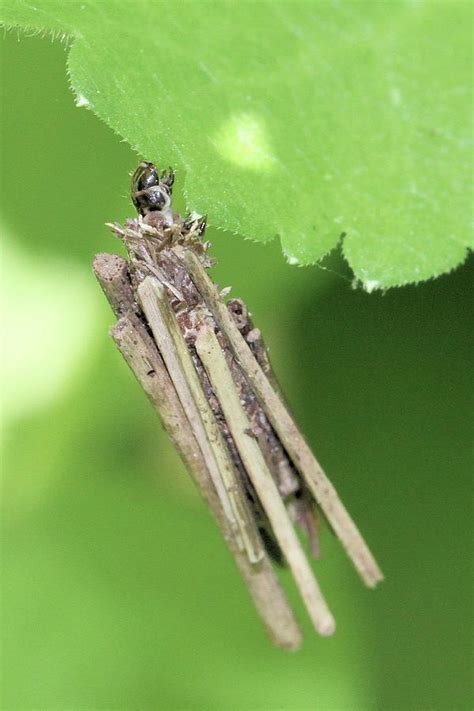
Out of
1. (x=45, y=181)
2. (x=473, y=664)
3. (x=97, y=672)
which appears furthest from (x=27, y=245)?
(x=473, y=664)

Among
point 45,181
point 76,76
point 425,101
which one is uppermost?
point 76,76

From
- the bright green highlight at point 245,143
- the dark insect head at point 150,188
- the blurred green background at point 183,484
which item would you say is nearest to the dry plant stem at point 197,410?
the dark insect head at point 150,188

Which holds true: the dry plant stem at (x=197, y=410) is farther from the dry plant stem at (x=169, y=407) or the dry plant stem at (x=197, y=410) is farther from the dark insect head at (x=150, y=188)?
the dark insect head at (x=150, y=188)

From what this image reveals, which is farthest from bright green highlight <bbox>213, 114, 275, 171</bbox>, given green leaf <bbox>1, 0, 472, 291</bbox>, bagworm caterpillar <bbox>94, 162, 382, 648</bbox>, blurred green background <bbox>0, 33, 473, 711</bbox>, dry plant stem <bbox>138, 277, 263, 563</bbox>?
blurred green background <bbox>0, 33, 473, 711</bbox>

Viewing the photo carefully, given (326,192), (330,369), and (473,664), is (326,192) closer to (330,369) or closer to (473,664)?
(330,369)

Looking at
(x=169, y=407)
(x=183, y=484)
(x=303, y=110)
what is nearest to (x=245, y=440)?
(x=169, y=407)

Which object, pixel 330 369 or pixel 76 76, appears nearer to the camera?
pixel 76 76

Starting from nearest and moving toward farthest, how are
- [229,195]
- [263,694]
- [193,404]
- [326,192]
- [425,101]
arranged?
[425,101] → [326,192] → [229,195] → [193,404] → [263,694]

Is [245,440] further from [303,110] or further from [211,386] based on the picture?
[303,110]
